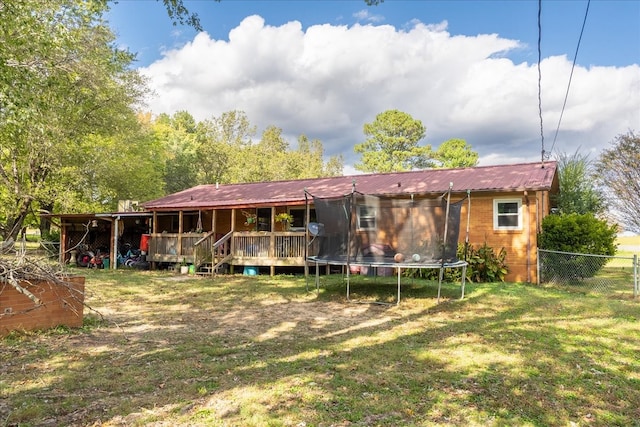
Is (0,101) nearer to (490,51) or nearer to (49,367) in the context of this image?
(49,367)

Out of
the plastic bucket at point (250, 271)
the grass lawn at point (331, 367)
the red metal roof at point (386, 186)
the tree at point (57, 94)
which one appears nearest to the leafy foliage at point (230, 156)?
the tree at point (57, 94)

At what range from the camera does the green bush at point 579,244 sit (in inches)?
432

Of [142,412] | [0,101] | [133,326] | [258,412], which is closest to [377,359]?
[258,412]

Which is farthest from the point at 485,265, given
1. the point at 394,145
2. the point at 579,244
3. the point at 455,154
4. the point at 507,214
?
the point at 455,154

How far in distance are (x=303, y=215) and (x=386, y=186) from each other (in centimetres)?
334

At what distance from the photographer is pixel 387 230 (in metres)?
9.12

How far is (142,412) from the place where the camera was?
3.22 m

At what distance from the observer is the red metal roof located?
41.6 feet

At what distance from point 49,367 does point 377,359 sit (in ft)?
11.5

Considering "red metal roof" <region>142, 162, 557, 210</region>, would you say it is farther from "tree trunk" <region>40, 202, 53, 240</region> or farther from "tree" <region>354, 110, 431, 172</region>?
"tree" <region>354, 110, 431, 172</region>

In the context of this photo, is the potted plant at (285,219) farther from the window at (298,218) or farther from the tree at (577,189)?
the tree at (577,189)

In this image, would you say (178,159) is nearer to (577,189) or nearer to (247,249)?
(247,249)

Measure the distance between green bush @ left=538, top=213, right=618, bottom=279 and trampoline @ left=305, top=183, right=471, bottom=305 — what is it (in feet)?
13.5

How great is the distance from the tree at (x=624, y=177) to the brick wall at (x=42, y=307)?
2403 centimetres
